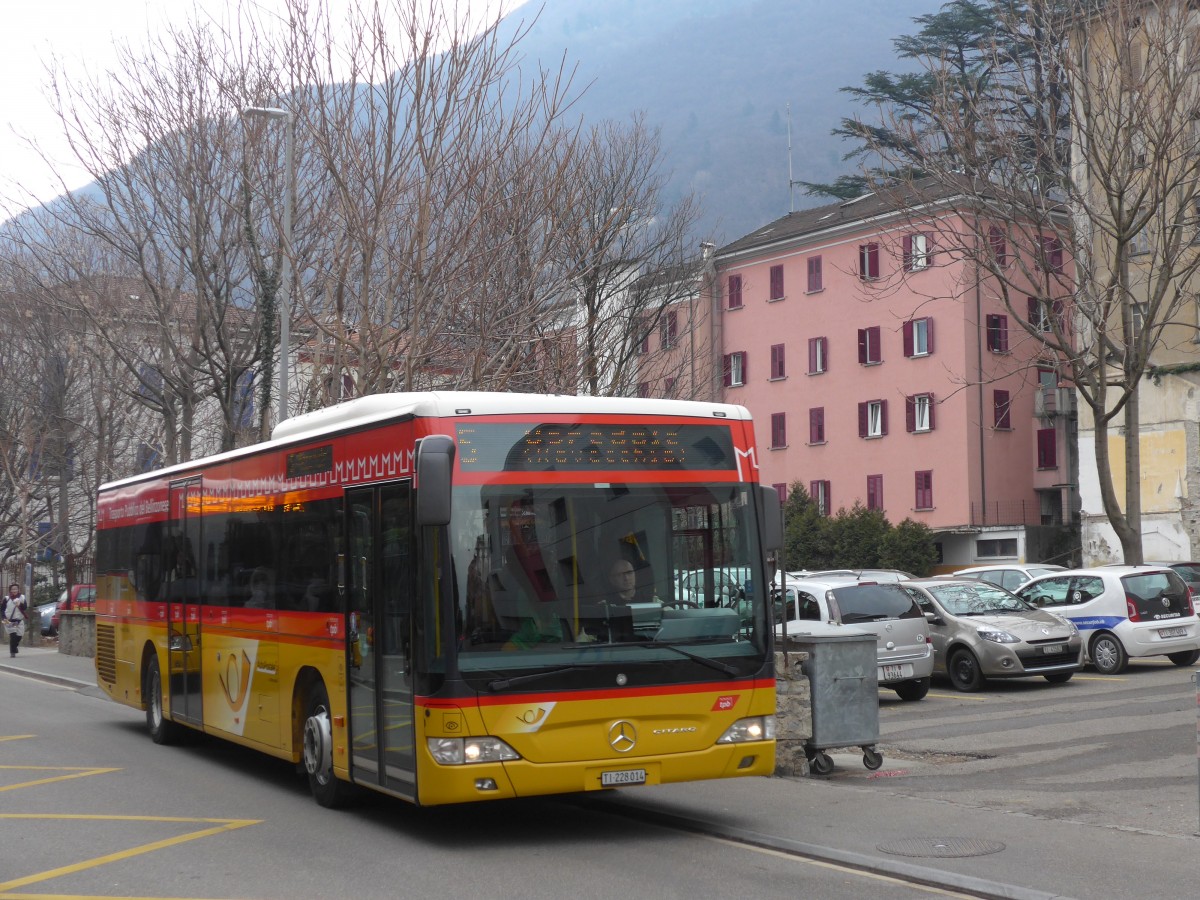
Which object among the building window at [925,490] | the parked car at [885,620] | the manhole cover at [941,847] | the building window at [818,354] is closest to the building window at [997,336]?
the building window at [925,490]

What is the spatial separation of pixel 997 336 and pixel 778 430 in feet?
36.8

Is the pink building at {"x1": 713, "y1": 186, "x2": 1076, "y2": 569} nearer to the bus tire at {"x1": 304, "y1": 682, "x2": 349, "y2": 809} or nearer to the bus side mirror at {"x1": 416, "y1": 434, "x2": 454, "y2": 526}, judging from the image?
the bus tire at {"x1": 304, "y1": 682, "x2": 349, "y2": 809}

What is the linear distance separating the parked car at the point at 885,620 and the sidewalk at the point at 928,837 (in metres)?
7.13

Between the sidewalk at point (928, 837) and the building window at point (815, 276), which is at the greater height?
the building window at point (815, 276)

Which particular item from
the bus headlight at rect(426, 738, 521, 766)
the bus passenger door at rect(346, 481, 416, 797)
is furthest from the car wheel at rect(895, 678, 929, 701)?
the bus headlight at rect(426, 738, 521, 766)

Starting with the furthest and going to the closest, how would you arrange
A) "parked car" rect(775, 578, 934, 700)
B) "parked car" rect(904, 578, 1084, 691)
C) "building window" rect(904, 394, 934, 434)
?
"building window" rect(904, 394, 934, 434) < "parked car" rect(904, 578, 1084, 691) < "parked car" rect(775, 578, 934, 700)

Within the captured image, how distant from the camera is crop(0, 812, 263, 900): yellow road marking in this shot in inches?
345

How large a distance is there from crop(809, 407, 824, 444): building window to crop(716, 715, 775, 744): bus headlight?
51.5 m

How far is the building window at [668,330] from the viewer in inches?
1478

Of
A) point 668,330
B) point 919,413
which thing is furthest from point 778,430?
point 668,330

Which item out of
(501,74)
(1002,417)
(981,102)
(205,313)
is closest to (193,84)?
(205,313)

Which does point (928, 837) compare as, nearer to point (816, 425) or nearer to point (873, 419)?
point (873, 419)

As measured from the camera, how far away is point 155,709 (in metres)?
17.3

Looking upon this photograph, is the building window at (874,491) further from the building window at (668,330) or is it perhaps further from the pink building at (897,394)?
the building window at (668,330)
